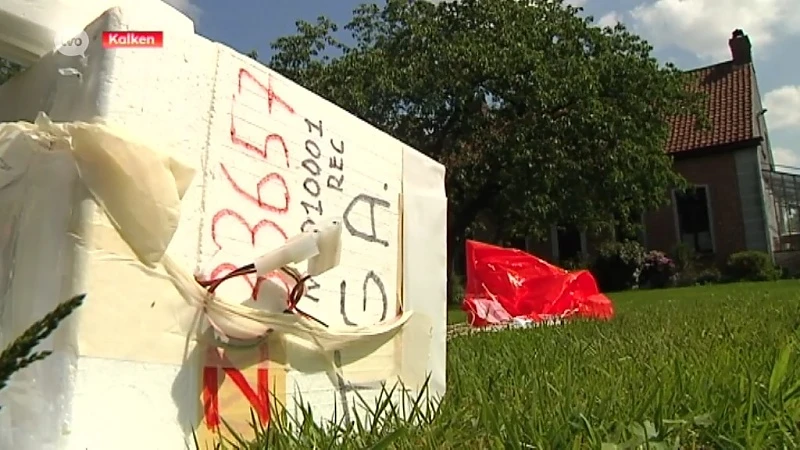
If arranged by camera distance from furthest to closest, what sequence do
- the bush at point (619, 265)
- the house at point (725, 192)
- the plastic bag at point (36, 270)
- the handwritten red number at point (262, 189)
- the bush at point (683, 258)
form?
1. the house at point (725, 192)
2. the bush at point (619, 265)
3. the bush at point (683, 258)
4. the handwritten red number at point (262, 189)
5. the plastic bag at point (36, 270)

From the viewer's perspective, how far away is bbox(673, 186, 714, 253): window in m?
25.5

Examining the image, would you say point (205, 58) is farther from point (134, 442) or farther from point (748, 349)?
point (748, 349)

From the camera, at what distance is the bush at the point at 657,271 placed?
23672 mm

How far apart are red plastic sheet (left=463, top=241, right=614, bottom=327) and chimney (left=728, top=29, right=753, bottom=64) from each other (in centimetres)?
2192

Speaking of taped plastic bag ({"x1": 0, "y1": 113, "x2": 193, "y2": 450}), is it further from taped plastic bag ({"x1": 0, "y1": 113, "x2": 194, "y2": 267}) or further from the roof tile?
the roof tile

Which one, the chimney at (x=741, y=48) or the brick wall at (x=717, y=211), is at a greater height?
the chimney at (x=741, y=48)

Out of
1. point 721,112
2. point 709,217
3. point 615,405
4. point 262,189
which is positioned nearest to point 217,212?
point 262,189

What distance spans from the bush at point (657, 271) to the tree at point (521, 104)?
2741mm

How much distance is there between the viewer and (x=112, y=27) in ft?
6.36

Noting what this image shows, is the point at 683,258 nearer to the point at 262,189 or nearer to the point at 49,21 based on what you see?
the point at 262,189

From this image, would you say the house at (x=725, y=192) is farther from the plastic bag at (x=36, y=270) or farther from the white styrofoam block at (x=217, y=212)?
the plastic bag at (x=36, y=270)

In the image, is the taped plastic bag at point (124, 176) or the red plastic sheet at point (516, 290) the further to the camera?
the red plastic sheet at point (516, 290)

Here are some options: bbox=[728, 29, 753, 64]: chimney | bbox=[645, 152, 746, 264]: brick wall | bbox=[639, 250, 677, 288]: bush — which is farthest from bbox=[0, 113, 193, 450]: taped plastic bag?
bbox=[728, 29, 753, 64]: chimney

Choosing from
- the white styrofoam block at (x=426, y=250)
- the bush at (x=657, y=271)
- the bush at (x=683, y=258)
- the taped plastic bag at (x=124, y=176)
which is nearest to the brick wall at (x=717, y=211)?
the bush at (x=683, y=258)
